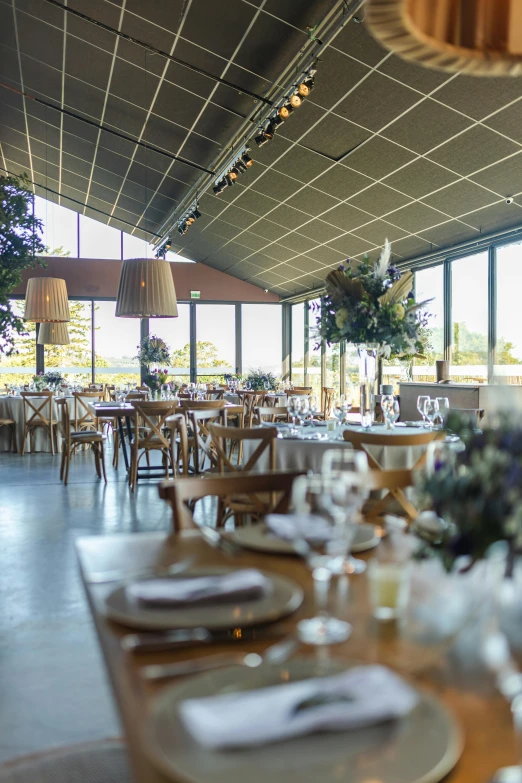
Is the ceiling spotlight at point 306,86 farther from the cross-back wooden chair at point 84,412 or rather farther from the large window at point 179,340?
the large window at point 179,340

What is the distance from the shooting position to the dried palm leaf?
4.46m

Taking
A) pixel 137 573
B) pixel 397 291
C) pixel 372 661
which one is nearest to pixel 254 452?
pixel 397 291

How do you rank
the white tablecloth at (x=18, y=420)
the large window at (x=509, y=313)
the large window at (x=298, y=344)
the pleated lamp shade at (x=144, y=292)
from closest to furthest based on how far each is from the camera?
the pleated lamp shade at (x=144, y=292), the large window at (x=509, y=313), the white tablecloth at (x=18, y=420), the large window at (x=298, y=344)

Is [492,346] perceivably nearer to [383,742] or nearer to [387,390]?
[387,390]

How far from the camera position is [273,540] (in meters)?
1.64

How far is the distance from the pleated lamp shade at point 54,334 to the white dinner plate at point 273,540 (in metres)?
12.4

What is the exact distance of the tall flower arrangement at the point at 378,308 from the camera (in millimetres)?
4469

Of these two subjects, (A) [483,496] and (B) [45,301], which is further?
(B) [45,301]

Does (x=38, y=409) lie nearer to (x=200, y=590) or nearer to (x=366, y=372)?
(x=366, y=372)

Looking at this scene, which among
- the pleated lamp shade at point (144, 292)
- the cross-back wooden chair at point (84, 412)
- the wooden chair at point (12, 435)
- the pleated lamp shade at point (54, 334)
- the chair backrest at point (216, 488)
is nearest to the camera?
the chair backrest at point (216, 488)

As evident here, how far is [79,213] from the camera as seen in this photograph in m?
16.0

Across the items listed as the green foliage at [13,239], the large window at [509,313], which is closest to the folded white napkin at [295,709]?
the green foliage at [13,239]

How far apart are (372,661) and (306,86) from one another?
6.64m

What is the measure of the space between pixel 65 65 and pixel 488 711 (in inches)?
392
